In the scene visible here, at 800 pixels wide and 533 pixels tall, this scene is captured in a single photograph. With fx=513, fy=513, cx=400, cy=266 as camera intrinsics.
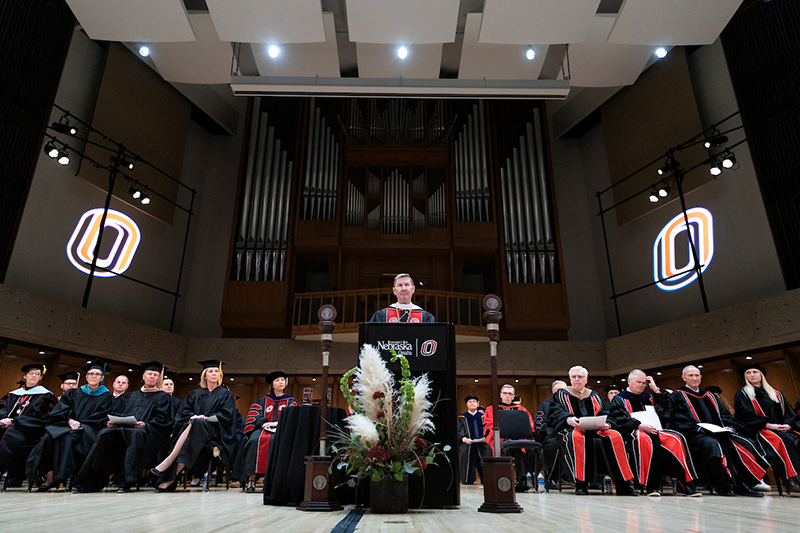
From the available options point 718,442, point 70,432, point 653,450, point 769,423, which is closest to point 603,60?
point 769,423

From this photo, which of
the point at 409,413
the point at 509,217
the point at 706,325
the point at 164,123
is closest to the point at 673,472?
the point at 409,413

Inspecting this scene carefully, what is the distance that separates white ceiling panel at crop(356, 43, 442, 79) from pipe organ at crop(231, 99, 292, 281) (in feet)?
10.3

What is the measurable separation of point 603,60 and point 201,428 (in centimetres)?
895

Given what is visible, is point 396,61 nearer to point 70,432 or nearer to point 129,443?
point 129,443

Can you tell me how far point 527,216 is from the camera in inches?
428

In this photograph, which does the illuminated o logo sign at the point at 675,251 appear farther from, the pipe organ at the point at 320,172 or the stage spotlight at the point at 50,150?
the stage spotlight at the point at 50,150

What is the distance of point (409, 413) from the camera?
2947 mm

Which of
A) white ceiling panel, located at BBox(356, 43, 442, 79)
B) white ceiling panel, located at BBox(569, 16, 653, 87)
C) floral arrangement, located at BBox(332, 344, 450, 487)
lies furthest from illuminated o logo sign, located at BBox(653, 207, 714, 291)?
floral arrangement, located at BBox(332, 344, 450, 487)

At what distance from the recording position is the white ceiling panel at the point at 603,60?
8953 mm

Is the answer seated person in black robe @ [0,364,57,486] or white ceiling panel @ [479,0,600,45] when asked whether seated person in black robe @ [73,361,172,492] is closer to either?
seated person in black robe @ [0,364,57,486]

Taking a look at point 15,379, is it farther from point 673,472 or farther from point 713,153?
point 713,153

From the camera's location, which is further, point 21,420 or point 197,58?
point 197,58

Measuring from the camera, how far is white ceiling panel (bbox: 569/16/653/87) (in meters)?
8.95

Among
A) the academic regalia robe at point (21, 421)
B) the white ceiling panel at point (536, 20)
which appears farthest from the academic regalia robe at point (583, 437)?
the academic regalia robe at point (21, 421)
